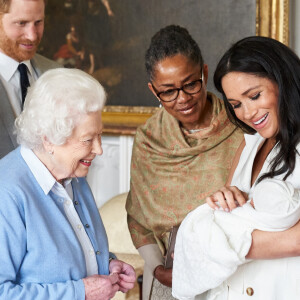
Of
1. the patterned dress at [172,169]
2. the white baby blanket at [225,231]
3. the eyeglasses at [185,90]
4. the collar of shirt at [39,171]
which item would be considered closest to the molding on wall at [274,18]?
the patterned dress at [172,169]

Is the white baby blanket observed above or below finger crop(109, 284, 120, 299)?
above

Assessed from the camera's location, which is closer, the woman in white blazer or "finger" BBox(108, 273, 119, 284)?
the woman in white blazer

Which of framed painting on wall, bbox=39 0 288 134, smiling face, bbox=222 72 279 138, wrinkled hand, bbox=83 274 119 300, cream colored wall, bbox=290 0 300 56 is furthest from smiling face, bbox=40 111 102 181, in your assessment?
cream colored wall, bbox=290 0 300 56

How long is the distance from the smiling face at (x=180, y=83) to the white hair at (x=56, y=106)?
0.69 meters

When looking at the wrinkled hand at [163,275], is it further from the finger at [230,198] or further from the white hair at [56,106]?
the white hair at [56,106]

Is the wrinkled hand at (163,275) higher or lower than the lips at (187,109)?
A: lower

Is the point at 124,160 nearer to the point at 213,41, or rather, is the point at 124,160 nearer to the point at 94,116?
the point at 213,41

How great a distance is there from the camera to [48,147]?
2.06 meters

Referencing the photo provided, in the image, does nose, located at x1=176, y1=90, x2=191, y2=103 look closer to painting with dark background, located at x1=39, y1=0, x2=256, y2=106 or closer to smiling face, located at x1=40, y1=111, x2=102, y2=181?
smiling face, located at x1=40, y1=111, x2=102, y2=181

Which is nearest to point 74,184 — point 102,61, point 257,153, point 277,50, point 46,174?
point 46,174

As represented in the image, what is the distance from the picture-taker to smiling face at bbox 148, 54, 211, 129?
8.80ft

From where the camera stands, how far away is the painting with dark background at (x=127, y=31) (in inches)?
161

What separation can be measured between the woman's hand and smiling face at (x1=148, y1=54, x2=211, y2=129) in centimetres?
76

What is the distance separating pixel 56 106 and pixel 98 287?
0.66 m
